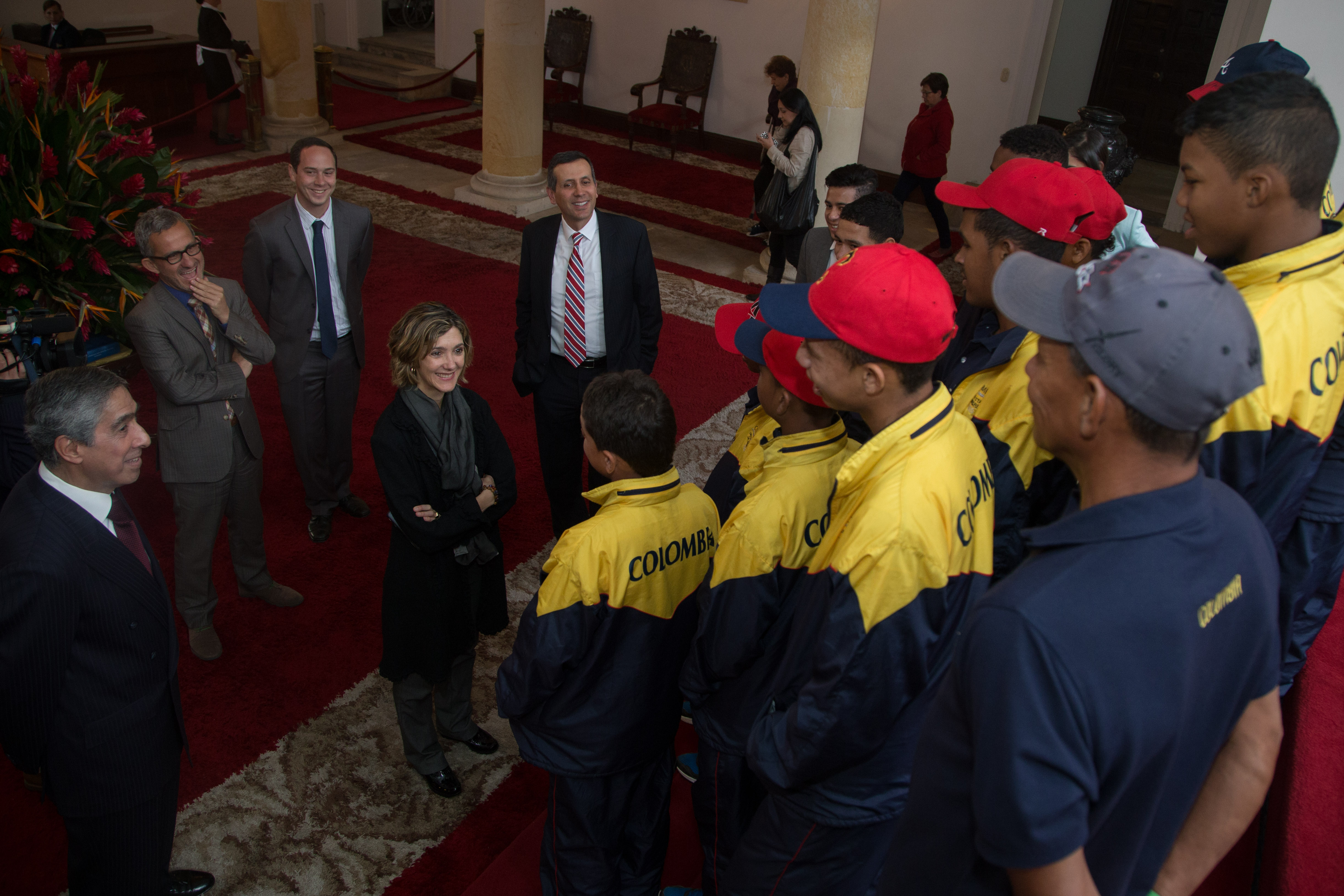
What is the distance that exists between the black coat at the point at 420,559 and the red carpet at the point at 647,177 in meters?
6.77

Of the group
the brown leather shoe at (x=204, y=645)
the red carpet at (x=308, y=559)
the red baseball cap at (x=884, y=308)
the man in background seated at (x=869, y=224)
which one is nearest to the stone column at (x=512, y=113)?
the red carpet at (x=308, y=559)

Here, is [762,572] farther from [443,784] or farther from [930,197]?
[930,197]

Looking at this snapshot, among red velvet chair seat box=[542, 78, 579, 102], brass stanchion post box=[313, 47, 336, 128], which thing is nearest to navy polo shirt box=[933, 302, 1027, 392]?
brass stanchion post box=[313, 47, 336, 128]

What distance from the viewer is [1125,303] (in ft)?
4.14

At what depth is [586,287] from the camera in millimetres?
4250

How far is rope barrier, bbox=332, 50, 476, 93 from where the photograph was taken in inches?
488

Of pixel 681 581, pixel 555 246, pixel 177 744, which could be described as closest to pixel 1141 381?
pixel 681 581

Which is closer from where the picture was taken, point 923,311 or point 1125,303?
point 1125,303

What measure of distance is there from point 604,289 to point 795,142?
11.9 feet

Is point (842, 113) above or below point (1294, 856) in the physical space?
above

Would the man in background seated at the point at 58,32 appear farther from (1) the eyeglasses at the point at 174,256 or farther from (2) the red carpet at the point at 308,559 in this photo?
(1) the eyeglasses at the point at 174,256

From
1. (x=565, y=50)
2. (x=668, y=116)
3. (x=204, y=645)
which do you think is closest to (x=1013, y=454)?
(x=204, y=645)

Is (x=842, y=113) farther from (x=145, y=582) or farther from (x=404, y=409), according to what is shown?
(x=145, y=582)

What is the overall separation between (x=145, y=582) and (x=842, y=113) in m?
6.53
